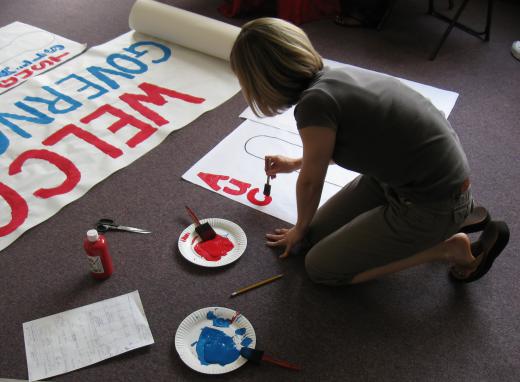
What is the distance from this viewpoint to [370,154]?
113cm

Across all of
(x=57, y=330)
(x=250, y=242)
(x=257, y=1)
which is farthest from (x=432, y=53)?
(x=57, y=330)

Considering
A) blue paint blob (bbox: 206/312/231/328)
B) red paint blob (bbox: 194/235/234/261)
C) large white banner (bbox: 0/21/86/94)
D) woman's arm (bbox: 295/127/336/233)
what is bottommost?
blue paint blob (bbox: 206/312/231/328)

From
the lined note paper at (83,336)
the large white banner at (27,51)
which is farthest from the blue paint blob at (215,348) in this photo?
the large white banner at (27,51)

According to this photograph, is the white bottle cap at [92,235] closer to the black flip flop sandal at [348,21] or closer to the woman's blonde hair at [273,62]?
the woman's blonde hair at [273,62]

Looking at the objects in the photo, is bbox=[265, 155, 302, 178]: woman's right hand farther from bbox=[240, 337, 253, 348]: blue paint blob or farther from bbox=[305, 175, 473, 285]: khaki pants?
bbox=[240, 337, 253, 348]: blue paint blob

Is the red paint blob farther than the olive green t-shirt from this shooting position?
Yes

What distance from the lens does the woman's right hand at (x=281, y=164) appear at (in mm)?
1449

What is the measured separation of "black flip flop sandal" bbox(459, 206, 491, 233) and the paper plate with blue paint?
0.77 meters

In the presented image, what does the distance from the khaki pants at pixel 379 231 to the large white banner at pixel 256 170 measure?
0.85ft

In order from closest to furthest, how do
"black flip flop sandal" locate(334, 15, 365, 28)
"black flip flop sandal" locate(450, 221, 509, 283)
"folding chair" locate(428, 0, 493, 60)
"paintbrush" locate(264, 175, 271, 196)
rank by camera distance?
1. "black flip flop sandal" locate(450, 221, 509, 283)
2. "paintbrush" locate(264, 175, 271, 196)
3. "folding chair" locate(428, 0, 493, 60)
4. "black flip flop sandal" locate(334, 15, 365, 28)

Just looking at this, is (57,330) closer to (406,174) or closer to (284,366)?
(284,366)

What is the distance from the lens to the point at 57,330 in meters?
1.20

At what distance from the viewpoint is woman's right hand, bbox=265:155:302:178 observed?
4.76 feet

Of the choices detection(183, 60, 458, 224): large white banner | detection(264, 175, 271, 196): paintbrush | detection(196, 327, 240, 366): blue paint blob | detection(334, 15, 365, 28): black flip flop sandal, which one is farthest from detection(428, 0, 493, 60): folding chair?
detection(196, 327, 240, 366): blue paint blob
